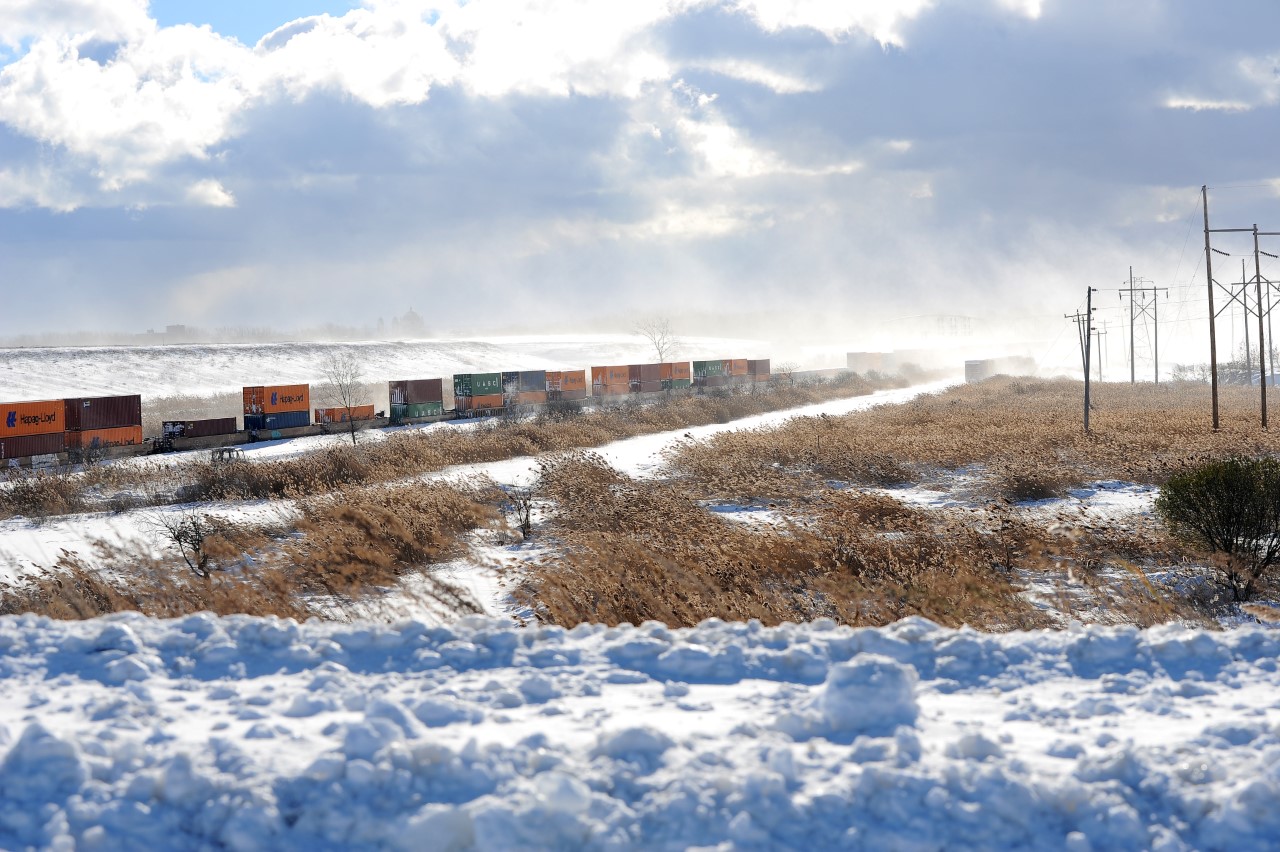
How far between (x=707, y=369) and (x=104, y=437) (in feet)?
153

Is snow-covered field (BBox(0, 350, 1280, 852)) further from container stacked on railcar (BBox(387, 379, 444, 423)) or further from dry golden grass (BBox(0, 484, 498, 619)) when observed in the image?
container stacked on railcar (BBox(387, 379, 444, 423))

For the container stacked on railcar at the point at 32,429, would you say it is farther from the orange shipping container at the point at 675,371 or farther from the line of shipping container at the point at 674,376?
the orange shipping container at the point at 675,371

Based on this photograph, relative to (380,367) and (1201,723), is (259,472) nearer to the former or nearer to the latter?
(1201,723)

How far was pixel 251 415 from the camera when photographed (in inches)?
1583

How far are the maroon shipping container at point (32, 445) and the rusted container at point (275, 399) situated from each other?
27.3ft

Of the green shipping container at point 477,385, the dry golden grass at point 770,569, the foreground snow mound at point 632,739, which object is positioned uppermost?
the green shipping container at point 477,385

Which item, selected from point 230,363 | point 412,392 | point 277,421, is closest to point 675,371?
point 412,392

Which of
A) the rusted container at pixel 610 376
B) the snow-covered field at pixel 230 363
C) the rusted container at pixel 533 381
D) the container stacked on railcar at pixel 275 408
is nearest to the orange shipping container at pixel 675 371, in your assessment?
the rusted container at pixel 610 376

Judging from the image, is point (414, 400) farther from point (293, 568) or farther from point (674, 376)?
point (293, 568)

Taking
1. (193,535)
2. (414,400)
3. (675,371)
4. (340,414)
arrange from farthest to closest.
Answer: (675,371), (414,400), (340,414), (193,535)

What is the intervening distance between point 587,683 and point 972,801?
197cm

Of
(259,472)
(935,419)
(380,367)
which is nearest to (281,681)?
(259,472)

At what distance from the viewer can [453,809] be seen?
312 centimetres

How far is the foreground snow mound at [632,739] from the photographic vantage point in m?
3.14
